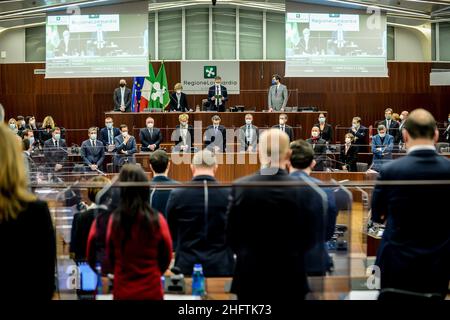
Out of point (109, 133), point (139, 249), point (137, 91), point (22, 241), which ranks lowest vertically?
point (139, 249)

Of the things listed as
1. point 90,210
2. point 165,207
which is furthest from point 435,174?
point 90,210

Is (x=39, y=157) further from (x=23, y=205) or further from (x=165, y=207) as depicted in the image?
(x=23, y=205)

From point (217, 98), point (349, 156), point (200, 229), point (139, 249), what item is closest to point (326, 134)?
point (349, 156)

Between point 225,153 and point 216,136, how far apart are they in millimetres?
665

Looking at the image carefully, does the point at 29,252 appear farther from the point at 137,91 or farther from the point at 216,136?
the point at 137,91

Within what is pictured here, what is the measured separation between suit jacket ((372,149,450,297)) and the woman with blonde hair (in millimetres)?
1708

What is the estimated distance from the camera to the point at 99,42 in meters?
15.9

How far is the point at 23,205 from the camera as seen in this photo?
9.23 feet

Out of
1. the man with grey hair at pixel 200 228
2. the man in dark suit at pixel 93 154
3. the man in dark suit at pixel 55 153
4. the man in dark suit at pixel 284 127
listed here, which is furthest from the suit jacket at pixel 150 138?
the man with grey hair at pixel 200 228

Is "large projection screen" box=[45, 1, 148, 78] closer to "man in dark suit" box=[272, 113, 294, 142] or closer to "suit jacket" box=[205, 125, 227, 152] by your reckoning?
"suit jacket" box=[205, 125, 227, 152]

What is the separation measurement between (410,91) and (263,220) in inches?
659

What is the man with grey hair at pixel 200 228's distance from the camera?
3.78 metres

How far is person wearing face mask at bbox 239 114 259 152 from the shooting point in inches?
522

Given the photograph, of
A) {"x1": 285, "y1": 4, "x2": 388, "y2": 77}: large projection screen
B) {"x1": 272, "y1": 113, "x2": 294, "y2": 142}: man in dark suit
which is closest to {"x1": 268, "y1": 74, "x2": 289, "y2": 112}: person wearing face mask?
{"x1": 285, "y1": 4, "x2": 388, "y2": 77}: large projection screen
